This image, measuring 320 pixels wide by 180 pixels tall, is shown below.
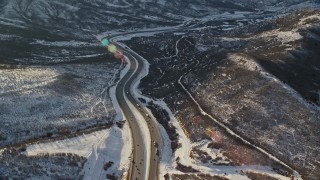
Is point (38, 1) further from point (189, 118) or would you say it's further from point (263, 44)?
point (189, 118)

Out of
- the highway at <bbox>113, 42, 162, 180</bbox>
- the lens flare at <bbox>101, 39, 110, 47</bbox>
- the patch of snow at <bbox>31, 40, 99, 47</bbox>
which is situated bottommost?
the highway at <bbox>113, 42, 162, 180</bbox>

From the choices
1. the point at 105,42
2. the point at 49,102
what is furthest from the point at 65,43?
the point at 49,102

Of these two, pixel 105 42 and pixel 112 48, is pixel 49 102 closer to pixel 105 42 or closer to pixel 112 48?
pixel 112 48

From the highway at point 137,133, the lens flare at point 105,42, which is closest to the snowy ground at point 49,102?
the highway at point 137,133

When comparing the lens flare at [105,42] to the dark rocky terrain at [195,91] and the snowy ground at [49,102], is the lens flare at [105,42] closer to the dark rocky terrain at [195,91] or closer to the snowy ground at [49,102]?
the dark rocky terrain at [195,91]

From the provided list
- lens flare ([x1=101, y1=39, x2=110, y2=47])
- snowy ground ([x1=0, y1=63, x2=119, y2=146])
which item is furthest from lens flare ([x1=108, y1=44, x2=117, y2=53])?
snowy ground ([x1=0, y1=63, x2=119, y2=146])

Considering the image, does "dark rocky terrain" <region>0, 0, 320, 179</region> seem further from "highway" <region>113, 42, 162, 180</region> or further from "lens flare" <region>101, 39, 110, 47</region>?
"lens flare" <region>101, 39, 110, 47</region>

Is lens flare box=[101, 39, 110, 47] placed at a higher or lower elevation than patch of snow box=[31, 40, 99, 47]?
higher

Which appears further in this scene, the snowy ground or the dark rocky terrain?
the snowy ground
